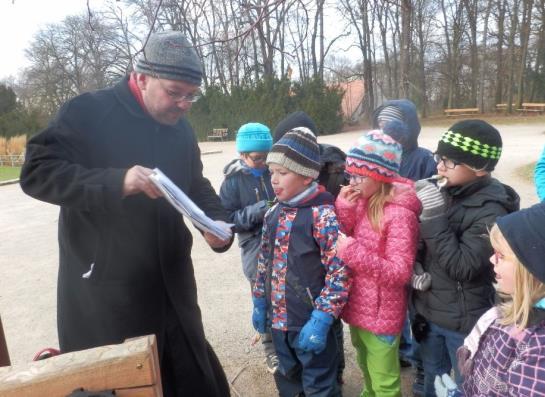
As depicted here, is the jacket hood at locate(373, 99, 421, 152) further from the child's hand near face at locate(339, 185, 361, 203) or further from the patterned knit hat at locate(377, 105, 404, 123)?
the child's hand near face at locate(339, 185, 361, 203)

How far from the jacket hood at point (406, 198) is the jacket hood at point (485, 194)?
0.19 m

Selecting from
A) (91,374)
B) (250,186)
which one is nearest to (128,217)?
(91,374)

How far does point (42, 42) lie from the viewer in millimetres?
22859

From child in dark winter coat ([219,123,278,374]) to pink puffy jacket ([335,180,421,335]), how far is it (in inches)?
29.4

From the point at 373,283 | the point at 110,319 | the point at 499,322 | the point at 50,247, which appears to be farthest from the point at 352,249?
the point at 50,247

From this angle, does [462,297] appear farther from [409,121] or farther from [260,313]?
[409,121]

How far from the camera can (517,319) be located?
1430mm

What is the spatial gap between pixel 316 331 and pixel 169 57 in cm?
138

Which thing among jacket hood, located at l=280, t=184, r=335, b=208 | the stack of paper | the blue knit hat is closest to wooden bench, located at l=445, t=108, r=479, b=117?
the blue knit hat

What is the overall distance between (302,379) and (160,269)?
1056mm

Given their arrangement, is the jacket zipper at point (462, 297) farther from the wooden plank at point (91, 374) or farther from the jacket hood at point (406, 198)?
the wooden plank at point (91, 374)

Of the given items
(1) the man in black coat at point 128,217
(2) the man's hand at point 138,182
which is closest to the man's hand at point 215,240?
(1) the man in black coat at point 128,217

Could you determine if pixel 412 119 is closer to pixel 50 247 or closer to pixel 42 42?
pixel 50 247

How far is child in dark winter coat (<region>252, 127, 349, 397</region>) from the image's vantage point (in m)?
2.17
